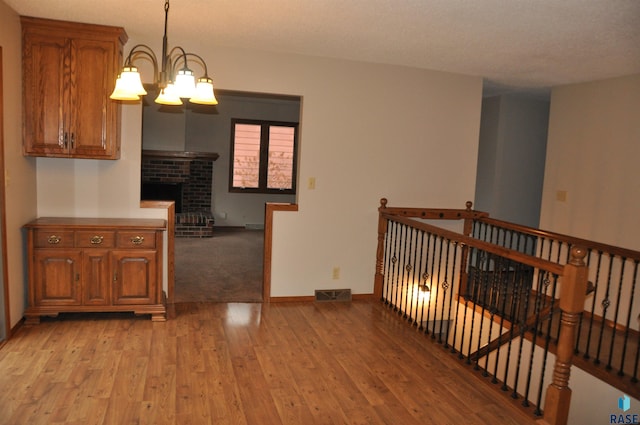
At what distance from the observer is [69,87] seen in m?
3.99

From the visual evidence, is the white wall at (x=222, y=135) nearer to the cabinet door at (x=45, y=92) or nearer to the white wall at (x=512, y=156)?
the white wall at (x=512, y=156)

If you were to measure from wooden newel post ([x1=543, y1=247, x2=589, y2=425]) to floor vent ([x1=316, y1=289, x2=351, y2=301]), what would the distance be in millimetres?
2512

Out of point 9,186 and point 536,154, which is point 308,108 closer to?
point 9,186

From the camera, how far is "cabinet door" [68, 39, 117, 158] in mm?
3998

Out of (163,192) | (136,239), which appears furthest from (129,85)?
(163,192)

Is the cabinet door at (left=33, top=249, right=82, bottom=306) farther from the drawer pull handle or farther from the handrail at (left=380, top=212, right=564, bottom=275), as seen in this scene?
the handrail at (left=380, top=212, right=564, bottom=275)

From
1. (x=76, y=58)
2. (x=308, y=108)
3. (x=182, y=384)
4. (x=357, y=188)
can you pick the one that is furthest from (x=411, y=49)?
(x=182, y=384)

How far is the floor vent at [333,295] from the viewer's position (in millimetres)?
5059

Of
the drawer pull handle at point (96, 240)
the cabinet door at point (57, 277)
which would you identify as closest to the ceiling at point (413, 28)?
the drawer pull handle at point (96, 240)

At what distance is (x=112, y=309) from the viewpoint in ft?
13.6

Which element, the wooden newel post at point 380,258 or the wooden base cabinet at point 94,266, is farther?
the wooden newel post at point 380,258

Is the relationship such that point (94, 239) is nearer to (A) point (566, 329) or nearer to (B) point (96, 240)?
(B) point (96, 240)

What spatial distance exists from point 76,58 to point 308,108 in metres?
2.06

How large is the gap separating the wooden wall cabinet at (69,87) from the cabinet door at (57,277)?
0.81m
